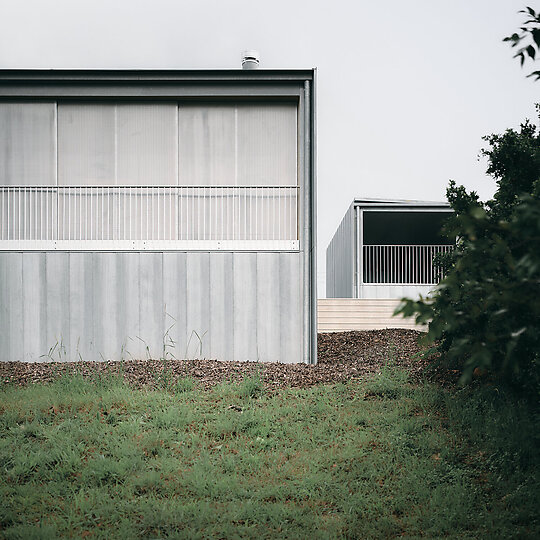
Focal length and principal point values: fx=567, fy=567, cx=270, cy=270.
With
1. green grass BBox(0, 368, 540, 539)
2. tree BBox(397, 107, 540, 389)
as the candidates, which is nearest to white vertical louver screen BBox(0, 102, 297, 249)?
green grass BBox(0, 368, 540, 539)

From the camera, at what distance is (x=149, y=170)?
1014 centimetres

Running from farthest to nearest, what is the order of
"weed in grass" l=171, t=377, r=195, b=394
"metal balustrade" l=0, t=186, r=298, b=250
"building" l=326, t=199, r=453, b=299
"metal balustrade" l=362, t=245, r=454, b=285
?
"metal balustrade" l=362, t=245, r=454, b=285
"building" l=326, t=199, r=453, b=299
"metal balustrade" l=0, t=186, r=298, b=250
"weed in grass" l=171, t=377, r=195, b=394

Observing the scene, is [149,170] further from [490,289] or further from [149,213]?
[490,289]

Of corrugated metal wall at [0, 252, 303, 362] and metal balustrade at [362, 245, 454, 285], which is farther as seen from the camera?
metal balustrade at [362, 245, 454, 285]

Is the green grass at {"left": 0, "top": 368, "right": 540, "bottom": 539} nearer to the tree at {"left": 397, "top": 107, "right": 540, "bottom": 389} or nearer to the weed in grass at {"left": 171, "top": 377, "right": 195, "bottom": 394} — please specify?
the weed in grass at {"left": 171, "top": 377, "right": 195, "bottom": 394}

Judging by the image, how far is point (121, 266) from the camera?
9.63 m

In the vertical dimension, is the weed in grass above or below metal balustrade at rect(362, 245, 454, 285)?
below

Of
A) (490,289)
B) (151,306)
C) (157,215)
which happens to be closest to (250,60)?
(157,215)

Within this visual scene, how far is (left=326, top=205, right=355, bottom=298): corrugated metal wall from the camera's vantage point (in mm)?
15776

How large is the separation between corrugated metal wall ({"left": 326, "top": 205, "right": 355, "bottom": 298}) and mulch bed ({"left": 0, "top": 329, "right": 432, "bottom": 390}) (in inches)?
238

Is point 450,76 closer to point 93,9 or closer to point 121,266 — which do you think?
point 93,9

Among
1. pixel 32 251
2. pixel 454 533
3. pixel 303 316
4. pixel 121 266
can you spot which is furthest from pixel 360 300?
pixel 454 533

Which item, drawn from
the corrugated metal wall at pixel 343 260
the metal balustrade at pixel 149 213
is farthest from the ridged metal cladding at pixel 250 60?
the corrugated metal wall at pixel 343 260

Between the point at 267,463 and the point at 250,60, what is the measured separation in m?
7.53
